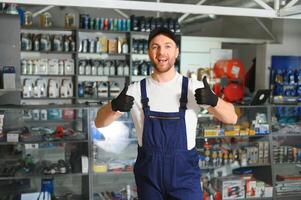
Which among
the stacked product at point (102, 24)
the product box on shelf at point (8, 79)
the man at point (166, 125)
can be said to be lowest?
the man at point (166, 125)

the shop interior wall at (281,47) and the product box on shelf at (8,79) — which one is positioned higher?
the shop interior wall at (281,47)

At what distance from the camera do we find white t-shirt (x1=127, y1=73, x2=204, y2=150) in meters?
2.19

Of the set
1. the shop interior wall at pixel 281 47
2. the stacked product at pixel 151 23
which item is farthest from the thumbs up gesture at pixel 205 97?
the shop interior wall at pixel 281 47

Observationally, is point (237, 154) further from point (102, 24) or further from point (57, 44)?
point (57, 44)

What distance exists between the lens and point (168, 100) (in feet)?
7.20

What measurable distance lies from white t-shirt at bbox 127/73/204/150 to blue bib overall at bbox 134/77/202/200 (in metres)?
0.03

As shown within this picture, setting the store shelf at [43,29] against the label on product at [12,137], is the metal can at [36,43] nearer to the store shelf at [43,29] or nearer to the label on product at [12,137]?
the store shelf at [43,29]

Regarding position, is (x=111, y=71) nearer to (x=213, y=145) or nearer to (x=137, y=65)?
(x=137, y=65)

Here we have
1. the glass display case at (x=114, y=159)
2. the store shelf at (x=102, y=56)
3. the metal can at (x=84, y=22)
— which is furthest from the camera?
the store shelf at (x=102, y=56)

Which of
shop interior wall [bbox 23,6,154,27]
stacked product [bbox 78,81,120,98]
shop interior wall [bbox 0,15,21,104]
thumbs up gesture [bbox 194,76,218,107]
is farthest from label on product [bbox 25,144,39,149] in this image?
shop interior wall [bbox 23,6,154,27]

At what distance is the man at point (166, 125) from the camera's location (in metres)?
2.16

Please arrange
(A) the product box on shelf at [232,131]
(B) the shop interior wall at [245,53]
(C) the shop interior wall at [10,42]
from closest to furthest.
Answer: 1. (C) the shop interior wall at [10,42]
2. (A) the product box on shelf at [232,131]
3. (B) the shop interior wall at [245,53]

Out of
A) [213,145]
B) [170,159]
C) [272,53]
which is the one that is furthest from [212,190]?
[272,53]

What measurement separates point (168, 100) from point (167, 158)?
34cm
